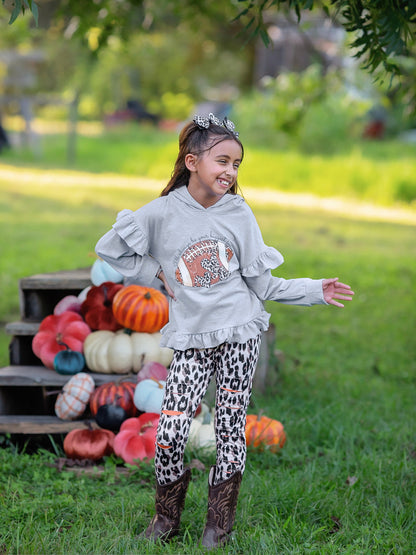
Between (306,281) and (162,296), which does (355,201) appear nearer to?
(162,296)

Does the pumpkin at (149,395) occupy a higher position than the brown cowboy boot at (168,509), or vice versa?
the pumpkin at (149,395)

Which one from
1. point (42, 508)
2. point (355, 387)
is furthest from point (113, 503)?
point (355, 387)

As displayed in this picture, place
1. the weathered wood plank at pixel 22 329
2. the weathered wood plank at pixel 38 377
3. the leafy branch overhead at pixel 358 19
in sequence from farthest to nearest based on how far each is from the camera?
the weathered wood plank at pixel 22 329 → the weathered wood plank at pixel 38 377 → the leafy branch overhead at pixel 358 19

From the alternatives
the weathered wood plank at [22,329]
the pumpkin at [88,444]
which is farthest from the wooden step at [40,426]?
the weathered wood plank at [22,329]

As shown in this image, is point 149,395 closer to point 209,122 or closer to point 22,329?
point 22,329

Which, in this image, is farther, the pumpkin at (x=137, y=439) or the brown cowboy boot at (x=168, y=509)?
the pumpkin at (x=137, y=439)

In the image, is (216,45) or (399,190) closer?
(399,190)

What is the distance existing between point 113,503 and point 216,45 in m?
30.9

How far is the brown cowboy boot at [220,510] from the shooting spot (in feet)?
9.12

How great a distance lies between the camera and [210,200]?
273 centimetres

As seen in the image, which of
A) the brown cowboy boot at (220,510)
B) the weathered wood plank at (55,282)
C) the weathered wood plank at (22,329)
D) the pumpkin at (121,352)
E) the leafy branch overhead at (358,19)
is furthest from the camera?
the weathered wood plank at (55,282)

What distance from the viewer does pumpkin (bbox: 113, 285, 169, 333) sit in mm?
4258

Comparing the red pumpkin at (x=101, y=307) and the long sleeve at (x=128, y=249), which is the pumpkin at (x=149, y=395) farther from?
the long sleeve at (x=128, y=249)

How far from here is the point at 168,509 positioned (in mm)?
2838
